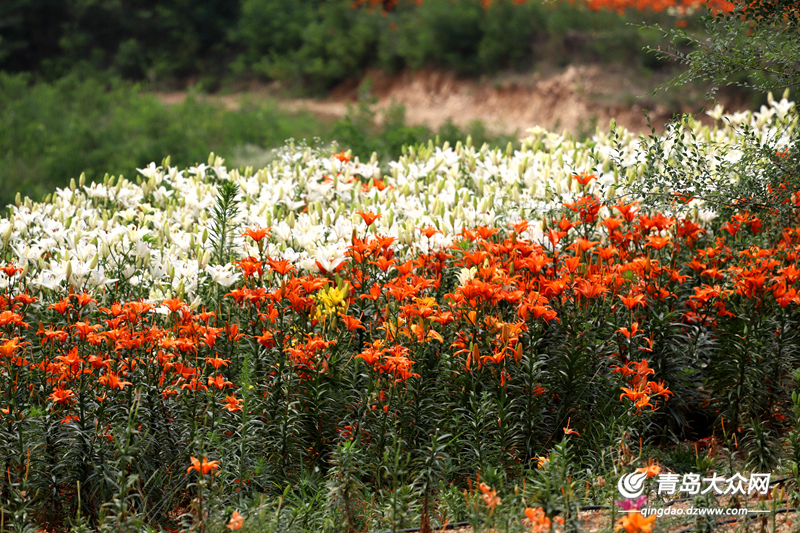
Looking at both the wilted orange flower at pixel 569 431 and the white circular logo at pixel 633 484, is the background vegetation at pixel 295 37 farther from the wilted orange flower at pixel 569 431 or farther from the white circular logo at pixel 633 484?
the white circular logo at pixel 633 484

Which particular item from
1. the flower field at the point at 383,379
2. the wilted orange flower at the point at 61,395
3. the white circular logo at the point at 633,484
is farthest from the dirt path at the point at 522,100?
the white circular logo at the point at 633,484

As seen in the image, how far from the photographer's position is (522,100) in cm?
1666

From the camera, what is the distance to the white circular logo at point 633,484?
2820 mm

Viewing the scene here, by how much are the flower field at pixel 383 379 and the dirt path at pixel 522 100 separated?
9.22m

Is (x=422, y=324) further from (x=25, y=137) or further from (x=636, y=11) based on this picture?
(x=636, y=11)

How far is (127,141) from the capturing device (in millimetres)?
12898

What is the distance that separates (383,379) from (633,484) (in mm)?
1229

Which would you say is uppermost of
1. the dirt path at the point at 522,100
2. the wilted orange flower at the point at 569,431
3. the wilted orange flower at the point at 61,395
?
the wilted orange flower at the point at 61,395

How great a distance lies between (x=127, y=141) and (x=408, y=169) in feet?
27.2

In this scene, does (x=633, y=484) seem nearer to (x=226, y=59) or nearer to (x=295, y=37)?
(x=295, y=37)

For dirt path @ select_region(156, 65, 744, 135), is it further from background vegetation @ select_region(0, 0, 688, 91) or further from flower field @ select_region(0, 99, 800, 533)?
flower field @ select_region(0, 99, 800, 533)

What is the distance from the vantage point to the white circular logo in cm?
282

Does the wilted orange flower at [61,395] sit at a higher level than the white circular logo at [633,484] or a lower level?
higher

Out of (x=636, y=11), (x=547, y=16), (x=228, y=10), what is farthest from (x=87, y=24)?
(x=636, y=11)
